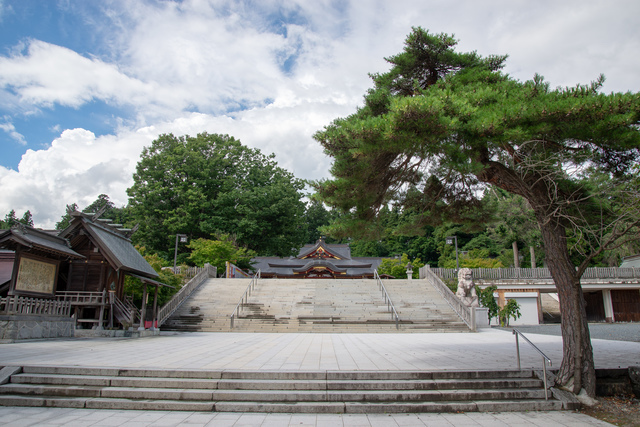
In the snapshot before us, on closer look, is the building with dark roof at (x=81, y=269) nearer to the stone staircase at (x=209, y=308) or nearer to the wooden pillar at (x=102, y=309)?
the wooden pillar at (x=102, y=309)

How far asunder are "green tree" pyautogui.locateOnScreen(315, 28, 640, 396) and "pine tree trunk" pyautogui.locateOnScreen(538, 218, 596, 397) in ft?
0.05

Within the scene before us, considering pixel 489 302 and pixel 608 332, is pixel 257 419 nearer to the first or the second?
pixel 608 332

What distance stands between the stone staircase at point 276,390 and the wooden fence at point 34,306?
19.9 ft

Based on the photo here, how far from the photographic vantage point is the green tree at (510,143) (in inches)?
195

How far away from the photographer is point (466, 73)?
689cm

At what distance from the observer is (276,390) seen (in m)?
5.16

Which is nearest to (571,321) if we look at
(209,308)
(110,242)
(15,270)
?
(15,270)

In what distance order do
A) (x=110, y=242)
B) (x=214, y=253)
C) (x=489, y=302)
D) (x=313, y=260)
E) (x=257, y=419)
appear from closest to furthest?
(x=257, y=419) → (x=110, y=242) → (x=489, y=302) → (x=214, y=253) → (x=313, y=260)

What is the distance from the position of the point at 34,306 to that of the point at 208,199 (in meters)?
21.3

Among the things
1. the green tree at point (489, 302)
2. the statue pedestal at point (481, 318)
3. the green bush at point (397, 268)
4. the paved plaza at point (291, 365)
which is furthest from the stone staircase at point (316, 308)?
the green bush at point (397, 268)

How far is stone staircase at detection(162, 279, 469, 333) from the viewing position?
52.9ft

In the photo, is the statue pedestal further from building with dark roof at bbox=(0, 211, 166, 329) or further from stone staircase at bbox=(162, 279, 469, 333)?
building with dark roof at bbox=(0, 211, 166, 329)

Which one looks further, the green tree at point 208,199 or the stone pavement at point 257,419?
the green tree at point 208,199

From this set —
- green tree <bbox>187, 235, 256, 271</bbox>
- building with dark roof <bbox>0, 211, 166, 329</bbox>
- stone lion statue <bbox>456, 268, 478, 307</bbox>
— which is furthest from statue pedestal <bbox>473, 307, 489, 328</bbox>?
green tree <bbox>187, 235, 256, 271</bbox>
